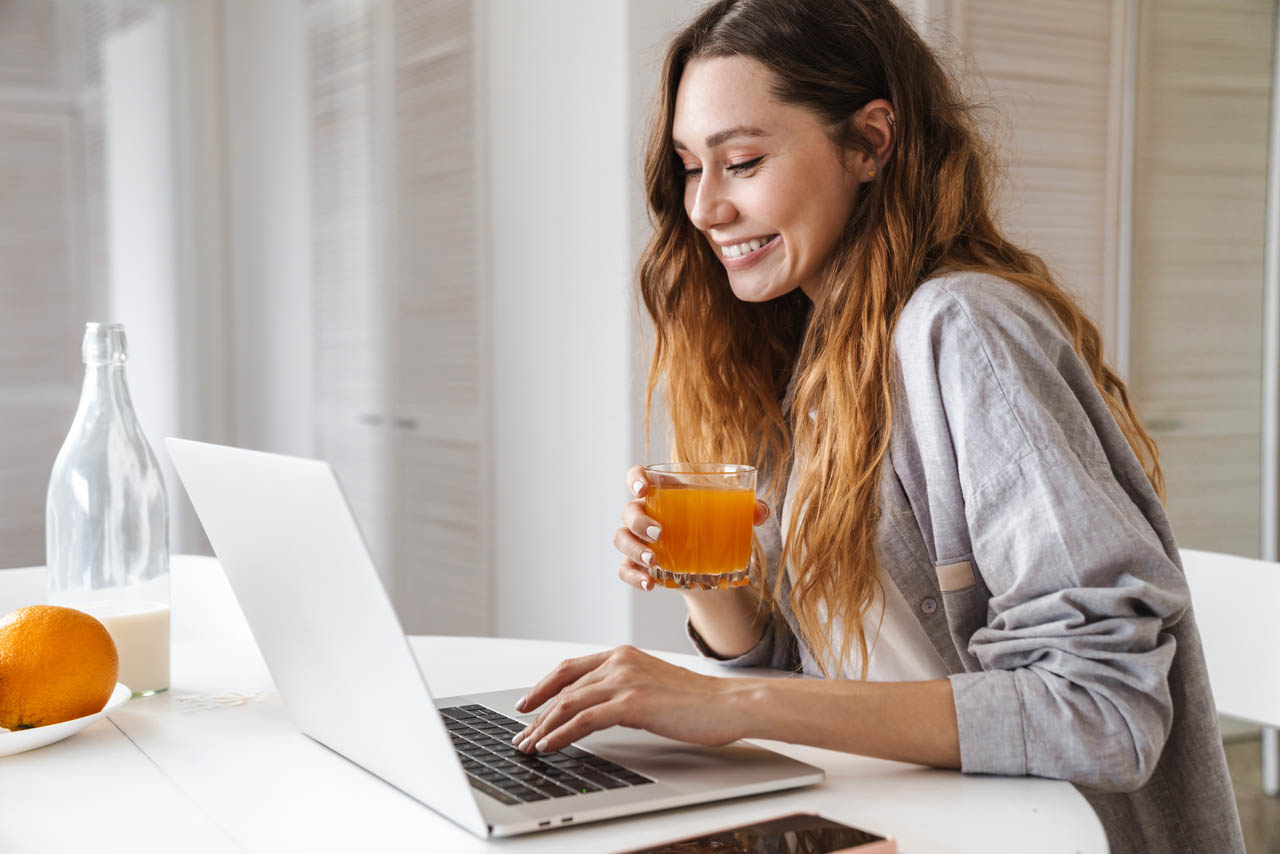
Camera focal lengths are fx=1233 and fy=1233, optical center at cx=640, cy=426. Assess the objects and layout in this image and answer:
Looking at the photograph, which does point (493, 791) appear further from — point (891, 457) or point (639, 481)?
point (891, 457)

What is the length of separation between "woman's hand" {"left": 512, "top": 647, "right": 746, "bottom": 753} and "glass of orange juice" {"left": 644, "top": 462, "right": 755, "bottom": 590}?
20 centimetres

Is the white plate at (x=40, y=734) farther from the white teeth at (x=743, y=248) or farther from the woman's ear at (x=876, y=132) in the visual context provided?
the woman's ear at (x=876, y=132)

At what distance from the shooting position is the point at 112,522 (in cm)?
119

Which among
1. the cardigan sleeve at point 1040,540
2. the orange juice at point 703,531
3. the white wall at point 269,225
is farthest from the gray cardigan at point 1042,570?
the white wall at point 269,225

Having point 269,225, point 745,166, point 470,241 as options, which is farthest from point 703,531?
point 269,225

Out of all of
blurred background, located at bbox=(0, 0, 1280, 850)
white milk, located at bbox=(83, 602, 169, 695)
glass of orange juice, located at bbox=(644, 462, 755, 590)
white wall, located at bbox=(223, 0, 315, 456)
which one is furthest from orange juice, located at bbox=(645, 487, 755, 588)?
white wall, located at bbox=(223, 0, 315, 456)

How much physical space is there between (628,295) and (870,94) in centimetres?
148

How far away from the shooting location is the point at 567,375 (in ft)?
9.77

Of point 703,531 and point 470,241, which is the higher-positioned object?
point 470,241

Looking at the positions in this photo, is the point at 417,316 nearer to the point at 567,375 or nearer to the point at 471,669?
the point at 567,375

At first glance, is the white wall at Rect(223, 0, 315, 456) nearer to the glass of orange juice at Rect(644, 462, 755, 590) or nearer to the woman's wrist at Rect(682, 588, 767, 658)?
the woman's wrist at Rect(682, 588, 767, 658)

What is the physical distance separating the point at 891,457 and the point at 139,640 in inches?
28.7

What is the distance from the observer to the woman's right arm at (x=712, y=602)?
1.17 meters

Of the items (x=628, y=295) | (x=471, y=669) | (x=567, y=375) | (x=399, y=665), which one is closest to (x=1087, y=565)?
(x=399, y=665)
